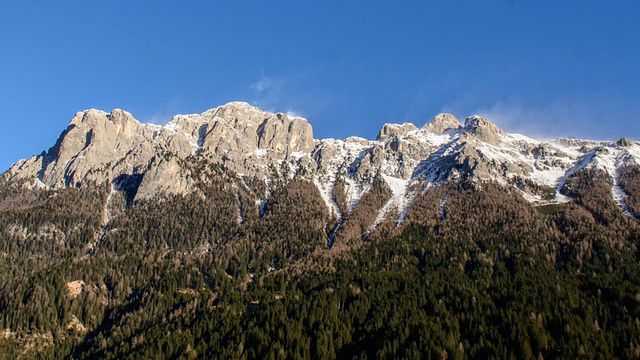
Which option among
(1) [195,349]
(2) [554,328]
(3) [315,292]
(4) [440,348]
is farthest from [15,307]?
(2) [554,328]

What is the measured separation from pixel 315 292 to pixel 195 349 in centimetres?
4409

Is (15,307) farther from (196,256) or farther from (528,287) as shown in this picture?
(528,287)

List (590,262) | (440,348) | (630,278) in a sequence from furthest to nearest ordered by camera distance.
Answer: (590,262) → (630,278) → (440,348)

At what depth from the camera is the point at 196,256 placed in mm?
192625

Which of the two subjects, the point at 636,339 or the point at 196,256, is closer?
the point at 636,339

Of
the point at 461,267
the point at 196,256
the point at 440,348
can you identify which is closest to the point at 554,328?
the point at 440,348

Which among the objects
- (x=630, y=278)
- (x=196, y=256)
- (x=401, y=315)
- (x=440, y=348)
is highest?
(x=196, y=256)

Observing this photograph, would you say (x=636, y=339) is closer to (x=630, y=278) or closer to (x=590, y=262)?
(x=630, y=278)

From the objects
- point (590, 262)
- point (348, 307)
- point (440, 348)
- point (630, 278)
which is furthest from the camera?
point (590, 262)

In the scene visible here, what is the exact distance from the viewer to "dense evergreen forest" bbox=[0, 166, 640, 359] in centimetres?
11094

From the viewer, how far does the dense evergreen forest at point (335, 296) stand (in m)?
111

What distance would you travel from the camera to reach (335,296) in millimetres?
138500

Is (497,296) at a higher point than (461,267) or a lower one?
lower

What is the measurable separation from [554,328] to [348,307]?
55346 mm
